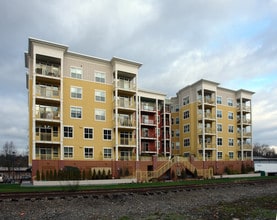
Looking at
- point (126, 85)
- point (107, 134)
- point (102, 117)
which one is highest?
point (126, 85)

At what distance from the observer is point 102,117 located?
42.2m

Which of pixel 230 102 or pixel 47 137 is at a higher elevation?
pixel 230 102

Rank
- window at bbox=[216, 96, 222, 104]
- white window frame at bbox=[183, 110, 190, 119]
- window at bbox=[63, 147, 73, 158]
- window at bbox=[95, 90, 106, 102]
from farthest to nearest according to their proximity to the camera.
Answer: window at bbox=[216, 96, 222, 104] → white window frame at bbox=[183, 110, 190, 119] → window at bbox=[95, 90, 106, 102] → window at bbox=[63, 147, 73, 158]

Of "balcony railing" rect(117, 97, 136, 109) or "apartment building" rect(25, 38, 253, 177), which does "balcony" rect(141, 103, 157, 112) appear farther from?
"balcony railing" rect(117, 97, 136, 109)

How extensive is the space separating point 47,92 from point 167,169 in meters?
20.6

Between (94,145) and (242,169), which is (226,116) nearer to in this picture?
(242,169)

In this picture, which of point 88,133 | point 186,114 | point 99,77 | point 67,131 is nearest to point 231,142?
point 186,114

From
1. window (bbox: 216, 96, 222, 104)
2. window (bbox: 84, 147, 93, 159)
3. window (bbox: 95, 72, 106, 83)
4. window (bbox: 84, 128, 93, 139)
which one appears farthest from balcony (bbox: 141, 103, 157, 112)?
window (bbox: 84, 147, 93, 159)

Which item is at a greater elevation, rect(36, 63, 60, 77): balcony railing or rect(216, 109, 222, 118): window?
rect(36, 63, 60, 77): balcony railing

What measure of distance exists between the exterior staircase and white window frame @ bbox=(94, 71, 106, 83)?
1467 centimetres

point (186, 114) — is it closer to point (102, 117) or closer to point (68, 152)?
point (102, 117)

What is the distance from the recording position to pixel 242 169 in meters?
55.9

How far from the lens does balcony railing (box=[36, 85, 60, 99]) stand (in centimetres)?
3622

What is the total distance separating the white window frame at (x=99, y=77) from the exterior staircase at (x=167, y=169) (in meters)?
14.7
